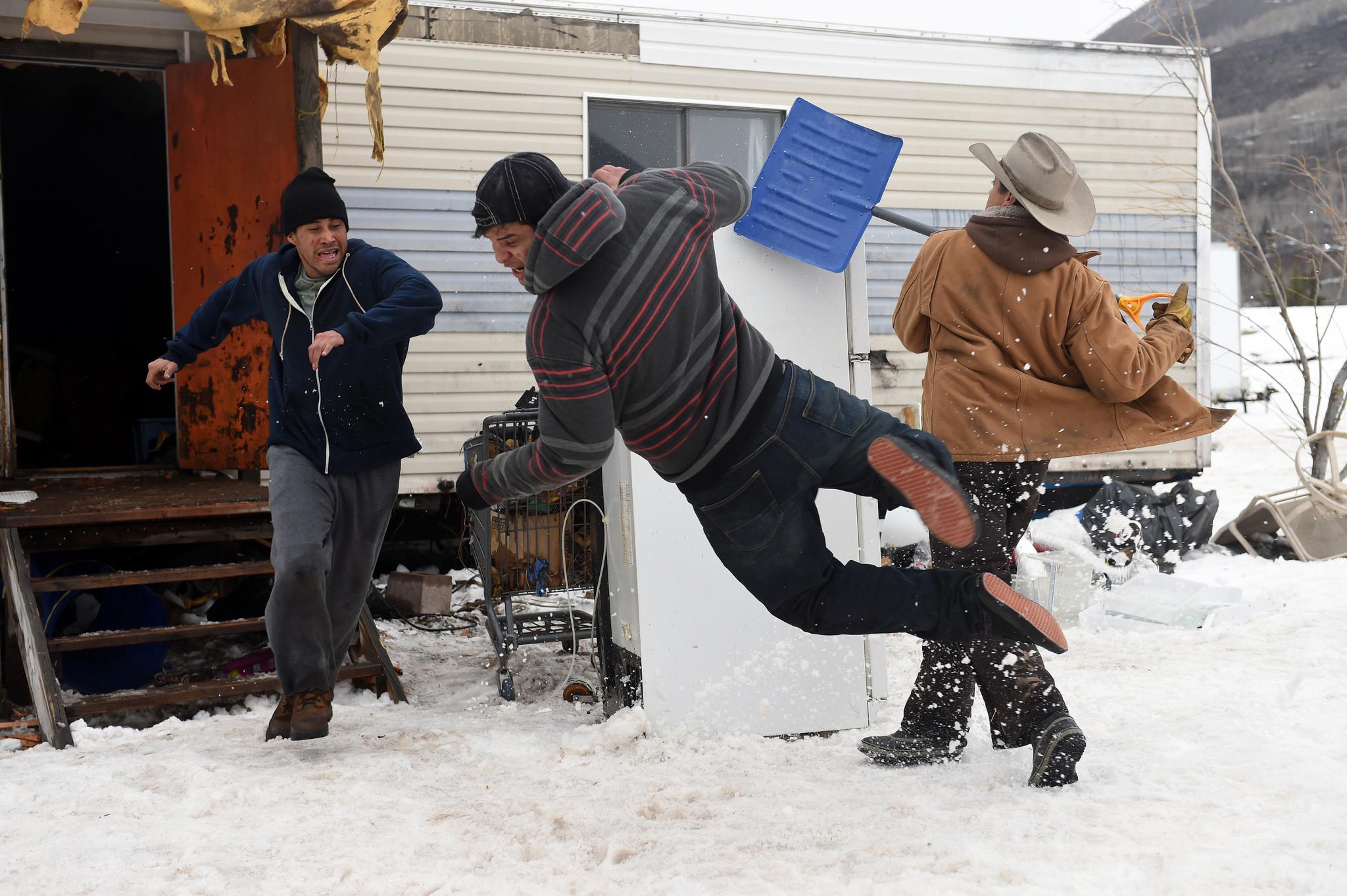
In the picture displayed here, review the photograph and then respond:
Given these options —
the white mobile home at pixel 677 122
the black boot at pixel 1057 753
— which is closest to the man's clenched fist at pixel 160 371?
the white mobile home at pixel 677 122

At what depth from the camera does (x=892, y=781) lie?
3.37 meters

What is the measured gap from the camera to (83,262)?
33.3 ft

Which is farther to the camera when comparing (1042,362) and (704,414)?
(1042,362)

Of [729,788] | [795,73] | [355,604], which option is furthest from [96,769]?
[795,73]

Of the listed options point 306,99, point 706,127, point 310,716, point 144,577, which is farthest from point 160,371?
point 706,127

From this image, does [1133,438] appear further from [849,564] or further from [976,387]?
[849,564]

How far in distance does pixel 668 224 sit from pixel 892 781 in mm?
1873

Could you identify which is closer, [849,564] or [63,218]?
[849,564]

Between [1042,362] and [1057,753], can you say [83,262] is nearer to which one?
[1042,362]

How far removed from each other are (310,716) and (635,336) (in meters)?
2.14

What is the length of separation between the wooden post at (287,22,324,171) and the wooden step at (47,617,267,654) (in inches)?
97.1

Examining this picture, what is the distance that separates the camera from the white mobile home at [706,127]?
7539mm

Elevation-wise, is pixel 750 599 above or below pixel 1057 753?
above

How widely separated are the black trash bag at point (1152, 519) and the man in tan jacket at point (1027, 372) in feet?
14.2
